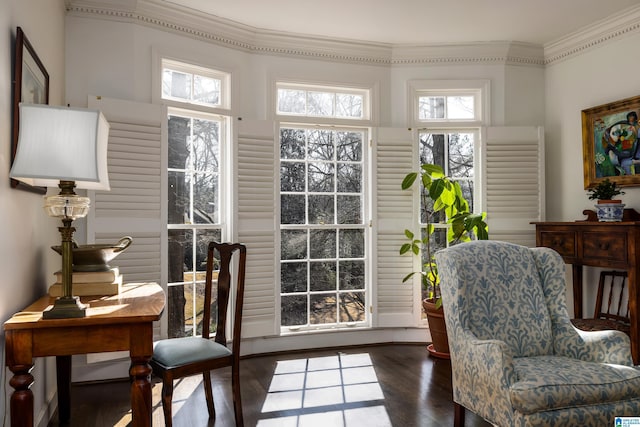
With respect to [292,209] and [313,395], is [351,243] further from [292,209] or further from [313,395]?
[313,395]

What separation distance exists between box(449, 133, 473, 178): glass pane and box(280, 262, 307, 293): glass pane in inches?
66.3

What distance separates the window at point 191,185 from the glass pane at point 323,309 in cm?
92

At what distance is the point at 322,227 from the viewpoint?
4453 millimetres

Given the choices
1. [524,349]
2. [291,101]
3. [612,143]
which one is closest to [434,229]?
[612,143]

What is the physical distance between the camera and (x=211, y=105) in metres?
4.04

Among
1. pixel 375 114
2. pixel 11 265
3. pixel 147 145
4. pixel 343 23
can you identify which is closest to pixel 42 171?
pixel 11 265

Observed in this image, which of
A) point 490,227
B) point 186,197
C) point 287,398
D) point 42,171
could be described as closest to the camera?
point 42,171

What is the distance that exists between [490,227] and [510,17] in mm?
1798

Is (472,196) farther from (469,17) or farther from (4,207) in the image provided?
(4,207)

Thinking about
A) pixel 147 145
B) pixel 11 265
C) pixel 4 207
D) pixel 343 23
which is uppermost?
pixel 343 23

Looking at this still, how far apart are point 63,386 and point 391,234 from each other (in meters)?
2.84

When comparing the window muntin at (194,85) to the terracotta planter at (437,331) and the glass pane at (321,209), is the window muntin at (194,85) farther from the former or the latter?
the terracotta planter at (437,331)

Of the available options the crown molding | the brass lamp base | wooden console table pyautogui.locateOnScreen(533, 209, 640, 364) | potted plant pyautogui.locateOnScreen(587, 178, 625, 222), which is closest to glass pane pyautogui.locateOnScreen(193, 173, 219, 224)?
the brass lamp base

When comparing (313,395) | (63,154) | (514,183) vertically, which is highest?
(514,183)
